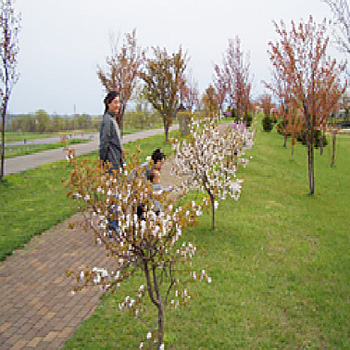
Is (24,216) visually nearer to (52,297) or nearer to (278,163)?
(52,297)

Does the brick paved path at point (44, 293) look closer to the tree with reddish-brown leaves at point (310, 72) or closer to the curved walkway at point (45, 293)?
the curved walkway at point (45, 293)

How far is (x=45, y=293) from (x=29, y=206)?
4.42 m

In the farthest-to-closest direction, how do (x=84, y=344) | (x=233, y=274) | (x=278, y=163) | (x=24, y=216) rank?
(x=278, y=163) → (x=24, y=216) → (x=233, y=274) → (x=84, y=344)

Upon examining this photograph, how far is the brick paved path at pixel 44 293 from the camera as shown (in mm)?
3750

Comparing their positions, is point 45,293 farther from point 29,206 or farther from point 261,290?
point 29,206

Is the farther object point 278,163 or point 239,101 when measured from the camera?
point 239,101

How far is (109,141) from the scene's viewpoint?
6035 mm

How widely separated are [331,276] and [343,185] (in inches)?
319

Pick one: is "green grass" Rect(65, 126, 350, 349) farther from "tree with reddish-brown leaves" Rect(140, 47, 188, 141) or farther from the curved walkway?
"tree with reddish-brown leaves" Rect(140, 47, 188, 141)

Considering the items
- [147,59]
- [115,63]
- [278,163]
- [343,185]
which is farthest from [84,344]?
[147,59]

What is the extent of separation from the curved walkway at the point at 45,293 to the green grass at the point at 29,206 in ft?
1.00

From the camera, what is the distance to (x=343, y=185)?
12414mm

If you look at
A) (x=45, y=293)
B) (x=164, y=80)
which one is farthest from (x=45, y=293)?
(x=164, y=80)

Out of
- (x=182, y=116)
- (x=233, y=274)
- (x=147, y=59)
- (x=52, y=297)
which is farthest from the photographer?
(x=182, y=116)
